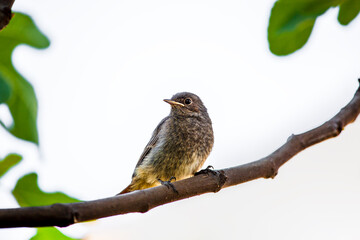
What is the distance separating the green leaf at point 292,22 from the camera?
139 cm

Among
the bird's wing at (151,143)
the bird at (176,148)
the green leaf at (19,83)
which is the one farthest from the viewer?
the bird's wing at (151,143)

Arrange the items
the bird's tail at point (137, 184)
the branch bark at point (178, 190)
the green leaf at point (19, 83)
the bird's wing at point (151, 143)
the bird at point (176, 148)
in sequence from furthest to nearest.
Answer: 1. the bird's wing at point (151, 143)
2. the bird's tail at point (137, 184)
3. the bird at point (176, 148)
4. the green leaf at point (19, 83)
5. the branch bark at point (178, 190)

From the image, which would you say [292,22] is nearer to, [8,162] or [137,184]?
[8,162]

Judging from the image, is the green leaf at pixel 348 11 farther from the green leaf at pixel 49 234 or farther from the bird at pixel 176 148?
the bird at pixel 176 148

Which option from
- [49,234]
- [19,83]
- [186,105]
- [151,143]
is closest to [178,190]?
[49,234]

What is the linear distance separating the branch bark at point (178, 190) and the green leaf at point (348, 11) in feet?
1.17

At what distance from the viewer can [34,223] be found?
1143 mm

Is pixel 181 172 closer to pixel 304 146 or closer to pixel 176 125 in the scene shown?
pixel 176 125

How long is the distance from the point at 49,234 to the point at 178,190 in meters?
0.60

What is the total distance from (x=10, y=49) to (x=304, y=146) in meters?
1.14

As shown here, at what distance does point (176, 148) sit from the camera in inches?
152

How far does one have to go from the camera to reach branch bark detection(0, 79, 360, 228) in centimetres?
115

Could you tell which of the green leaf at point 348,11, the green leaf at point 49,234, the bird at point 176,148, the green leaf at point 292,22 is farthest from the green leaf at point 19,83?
the bird at point 176,148

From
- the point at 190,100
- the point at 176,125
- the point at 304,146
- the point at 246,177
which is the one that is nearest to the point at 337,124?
the point at 304,146
